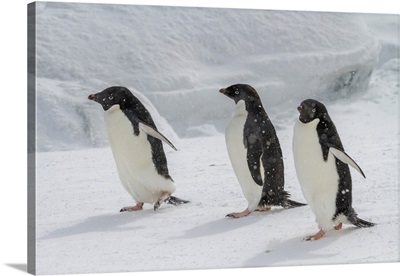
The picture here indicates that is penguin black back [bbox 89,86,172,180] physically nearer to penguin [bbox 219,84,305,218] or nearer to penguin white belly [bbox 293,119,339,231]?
penguin [bbox 219,84,305,218]

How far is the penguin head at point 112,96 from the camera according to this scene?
4.89m

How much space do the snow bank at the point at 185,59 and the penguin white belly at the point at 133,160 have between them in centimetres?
8

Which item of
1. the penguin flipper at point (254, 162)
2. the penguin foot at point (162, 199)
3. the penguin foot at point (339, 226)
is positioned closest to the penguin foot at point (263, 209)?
the penguin flipper at point (254, 162)

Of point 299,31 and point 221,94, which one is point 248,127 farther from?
point 299,31

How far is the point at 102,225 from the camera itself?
16.0ft

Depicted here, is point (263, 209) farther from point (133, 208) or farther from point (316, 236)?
point (133, 208)

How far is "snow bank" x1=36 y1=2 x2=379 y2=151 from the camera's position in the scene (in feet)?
15.7

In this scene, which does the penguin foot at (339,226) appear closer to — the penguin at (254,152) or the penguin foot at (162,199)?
the penguin at (254,152)

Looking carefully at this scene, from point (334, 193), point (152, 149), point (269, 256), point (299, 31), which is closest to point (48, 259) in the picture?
point (152, 149)

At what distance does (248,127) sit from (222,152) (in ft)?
0.66

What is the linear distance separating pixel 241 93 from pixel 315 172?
59cm

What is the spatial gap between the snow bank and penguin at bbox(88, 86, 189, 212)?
0.21ft

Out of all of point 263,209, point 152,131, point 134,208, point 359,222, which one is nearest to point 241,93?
point 152,131

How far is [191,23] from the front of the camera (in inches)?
200
